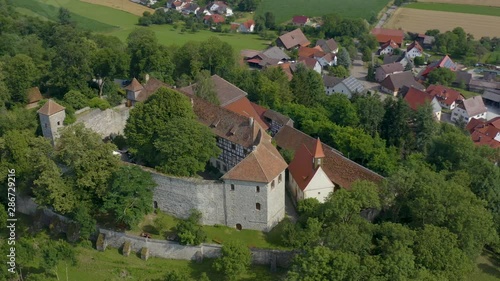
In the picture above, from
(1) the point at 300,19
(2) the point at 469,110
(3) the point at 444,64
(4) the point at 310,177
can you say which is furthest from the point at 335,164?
(1) the point at 300,19

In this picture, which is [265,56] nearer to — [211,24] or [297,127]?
[211,24]

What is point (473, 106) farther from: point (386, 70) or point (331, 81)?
point (331, 81)

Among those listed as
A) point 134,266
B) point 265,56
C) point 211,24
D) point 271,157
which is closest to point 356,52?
point 265,56

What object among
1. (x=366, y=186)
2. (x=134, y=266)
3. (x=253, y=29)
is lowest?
(x=253, y=29)

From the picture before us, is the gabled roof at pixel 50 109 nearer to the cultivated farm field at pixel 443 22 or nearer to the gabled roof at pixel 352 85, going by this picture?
the gabled roof at pixel 352 85

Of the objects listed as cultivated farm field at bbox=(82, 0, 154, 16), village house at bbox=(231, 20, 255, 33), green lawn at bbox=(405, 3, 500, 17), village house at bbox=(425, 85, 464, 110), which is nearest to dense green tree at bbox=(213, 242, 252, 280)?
village house at bbox=(425, 85, 464, 110)

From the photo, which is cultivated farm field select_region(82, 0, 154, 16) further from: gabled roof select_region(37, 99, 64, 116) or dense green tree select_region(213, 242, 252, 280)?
dense green tree select_region(213, 242, 252, 280)
